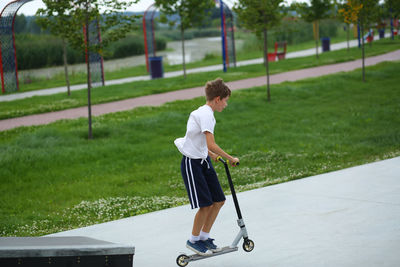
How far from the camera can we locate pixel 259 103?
16.0m

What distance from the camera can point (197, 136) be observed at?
4785 millimetres

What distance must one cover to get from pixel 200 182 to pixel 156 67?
20394 millimetres

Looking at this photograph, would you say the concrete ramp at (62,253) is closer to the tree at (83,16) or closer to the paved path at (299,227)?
the paved path at (299,227)

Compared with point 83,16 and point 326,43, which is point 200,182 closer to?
point 83,16

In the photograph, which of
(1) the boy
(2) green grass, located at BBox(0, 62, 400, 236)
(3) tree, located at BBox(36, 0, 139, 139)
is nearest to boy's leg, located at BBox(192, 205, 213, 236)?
(1) the boy

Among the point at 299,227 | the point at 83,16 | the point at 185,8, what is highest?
the point at 185,8

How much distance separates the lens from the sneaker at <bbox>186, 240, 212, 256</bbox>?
4828 millimetres

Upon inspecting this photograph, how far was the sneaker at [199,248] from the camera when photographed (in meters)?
4.83

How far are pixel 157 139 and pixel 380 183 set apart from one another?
598 centimetres

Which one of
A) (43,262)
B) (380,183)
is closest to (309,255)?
(43,262)

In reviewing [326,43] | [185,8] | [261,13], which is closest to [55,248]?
[261,13]

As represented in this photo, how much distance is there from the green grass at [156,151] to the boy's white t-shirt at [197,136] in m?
2.74

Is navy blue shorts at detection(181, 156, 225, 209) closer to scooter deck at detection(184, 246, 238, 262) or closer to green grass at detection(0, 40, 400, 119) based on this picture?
scooter deck at detection(184, 246, 238, 262)

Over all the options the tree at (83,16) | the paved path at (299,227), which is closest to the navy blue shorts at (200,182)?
the paved path at (299,227)
